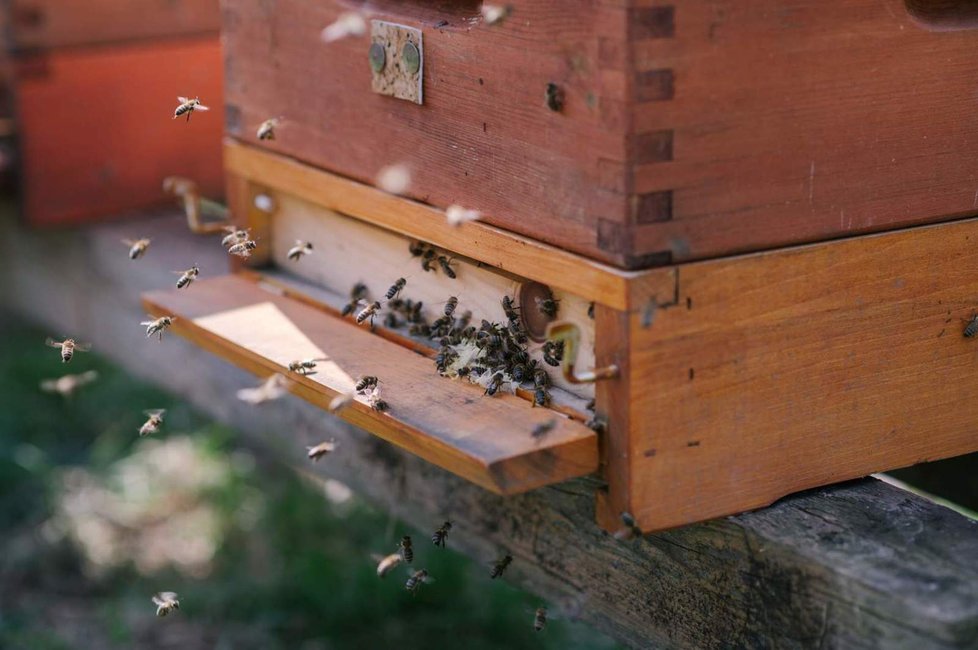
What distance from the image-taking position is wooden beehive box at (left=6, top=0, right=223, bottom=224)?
3.84 m

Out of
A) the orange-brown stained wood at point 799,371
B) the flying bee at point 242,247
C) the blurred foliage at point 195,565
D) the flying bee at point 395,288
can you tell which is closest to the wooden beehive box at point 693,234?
the orange-brown stained wood at point 799,371

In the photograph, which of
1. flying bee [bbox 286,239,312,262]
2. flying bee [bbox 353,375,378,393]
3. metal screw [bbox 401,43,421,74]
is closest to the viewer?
flying bee [bbox 353,375,378,393]

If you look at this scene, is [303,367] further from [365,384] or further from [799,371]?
[799,371]

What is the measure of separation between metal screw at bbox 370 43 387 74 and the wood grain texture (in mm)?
1896

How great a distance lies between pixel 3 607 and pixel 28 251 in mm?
1170

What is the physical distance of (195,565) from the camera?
4.36 metres

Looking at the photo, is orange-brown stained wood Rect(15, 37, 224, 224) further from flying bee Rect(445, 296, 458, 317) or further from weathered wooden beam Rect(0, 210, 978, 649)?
flying bee Rect(445, 296, 458, 317)

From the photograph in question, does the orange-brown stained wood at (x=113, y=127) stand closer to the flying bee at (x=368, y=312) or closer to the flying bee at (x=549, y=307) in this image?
the flying bee at (x=368, y=312)

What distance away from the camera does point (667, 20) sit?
1729 mm

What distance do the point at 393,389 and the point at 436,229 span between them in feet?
1.11

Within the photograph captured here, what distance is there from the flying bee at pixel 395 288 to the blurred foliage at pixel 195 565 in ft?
4.54

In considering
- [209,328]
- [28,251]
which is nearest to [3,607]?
[28,251]

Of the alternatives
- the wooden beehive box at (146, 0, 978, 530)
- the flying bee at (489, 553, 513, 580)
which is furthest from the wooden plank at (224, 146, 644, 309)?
the flying bee at (489, 553, 513, 580)

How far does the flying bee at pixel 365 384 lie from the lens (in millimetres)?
2059
